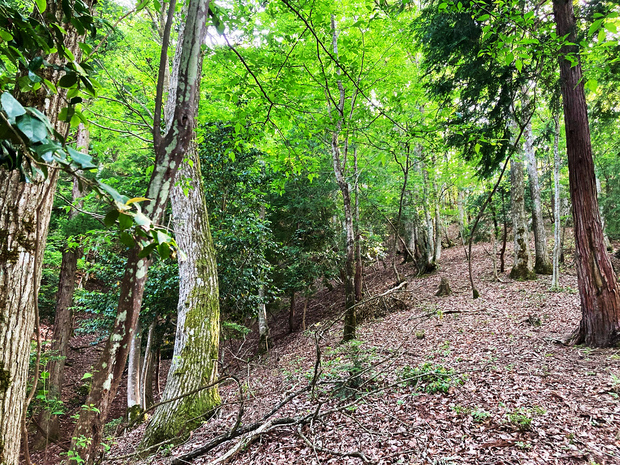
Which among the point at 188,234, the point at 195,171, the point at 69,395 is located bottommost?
the point at 69,395

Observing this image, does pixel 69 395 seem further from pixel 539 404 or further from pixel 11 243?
pixel 539 404

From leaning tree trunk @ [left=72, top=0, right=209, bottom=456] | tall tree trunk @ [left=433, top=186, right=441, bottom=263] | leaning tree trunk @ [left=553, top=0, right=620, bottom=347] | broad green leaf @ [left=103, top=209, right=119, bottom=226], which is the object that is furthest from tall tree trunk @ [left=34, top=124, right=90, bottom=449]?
tall tree trunk @ [left=433, top=186, right=441, bottom=263]

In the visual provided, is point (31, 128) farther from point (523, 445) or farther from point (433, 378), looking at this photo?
point (433, 378)

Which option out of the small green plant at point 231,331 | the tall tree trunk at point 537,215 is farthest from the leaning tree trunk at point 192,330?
the tall tree trunk at point 537,215

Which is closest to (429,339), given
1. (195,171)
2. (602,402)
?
(602,402)

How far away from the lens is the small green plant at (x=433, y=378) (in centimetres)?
386

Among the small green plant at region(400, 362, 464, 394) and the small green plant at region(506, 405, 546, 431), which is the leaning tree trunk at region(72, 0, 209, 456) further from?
the small green plant at region(506, 405, 546, 431)

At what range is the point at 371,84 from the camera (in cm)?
672

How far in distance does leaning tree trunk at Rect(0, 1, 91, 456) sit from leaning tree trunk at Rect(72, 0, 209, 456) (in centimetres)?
Answer: 28

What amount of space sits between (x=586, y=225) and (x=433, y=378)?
3253mm

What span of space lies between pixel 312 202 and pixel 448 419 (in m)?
8.47

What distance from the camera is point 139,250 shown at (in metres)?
1.43

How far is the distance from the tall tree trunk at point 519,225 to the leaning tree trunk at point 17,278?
454 inches

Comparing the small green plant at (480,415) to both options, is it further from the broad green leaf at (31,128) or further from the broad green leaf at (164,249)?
the broad green leaf at (31,128)
